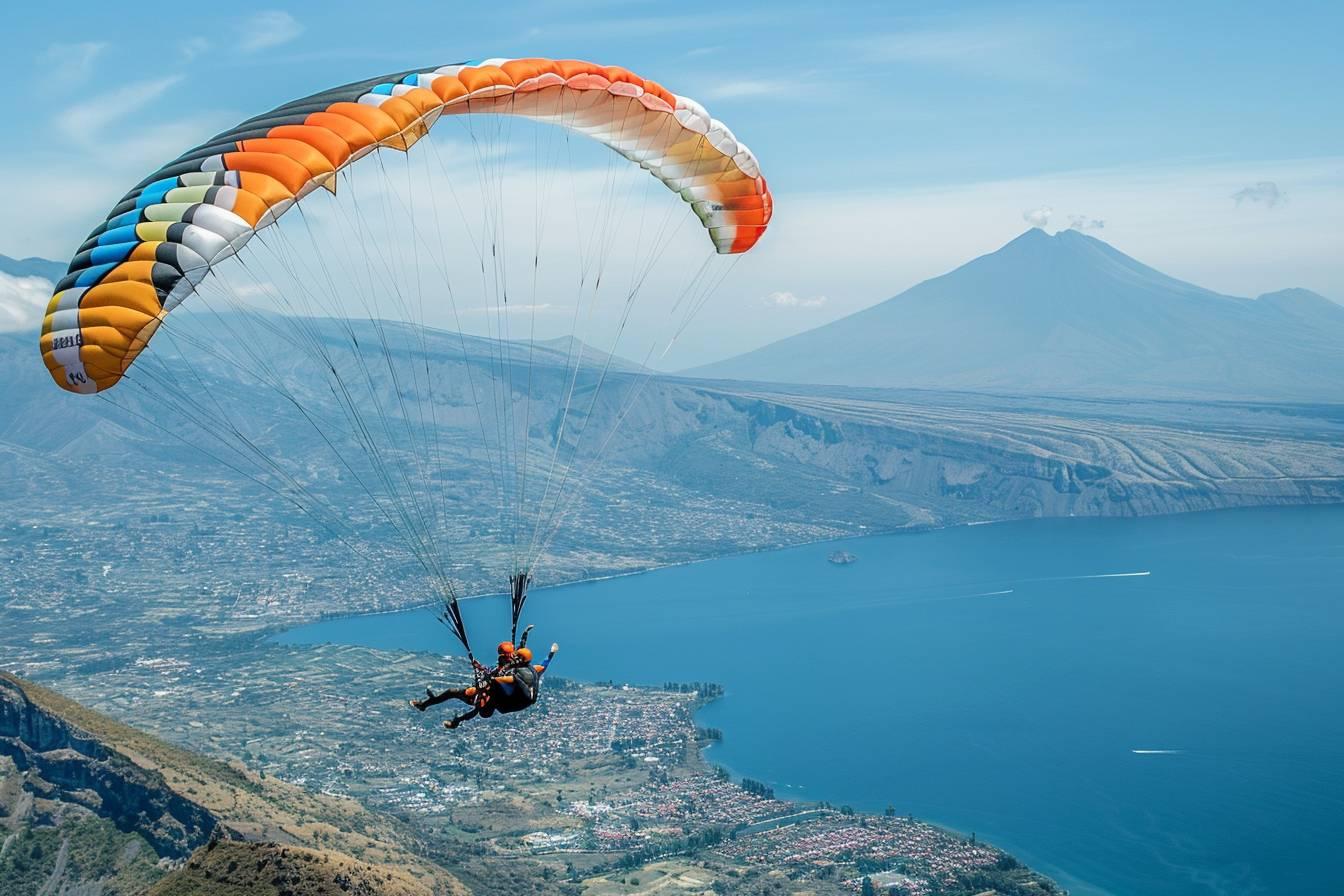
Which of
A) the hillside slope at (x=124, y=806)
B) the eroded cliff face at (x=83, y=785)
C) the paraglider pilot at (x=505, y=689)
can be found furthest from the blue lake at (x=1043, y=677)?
the paraglider pilot at (x=505, y=689)

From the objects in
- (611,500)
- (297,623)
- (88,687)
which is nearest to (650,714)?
(88,687)

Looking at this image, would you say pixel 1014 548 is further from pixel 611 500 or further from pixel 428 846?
pixel 428 846

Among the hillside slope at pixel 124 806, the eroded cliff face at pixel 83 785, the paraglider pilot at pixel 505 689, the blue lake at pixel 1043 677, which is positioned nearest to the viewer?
the paraglider pilot at pixel 505 689

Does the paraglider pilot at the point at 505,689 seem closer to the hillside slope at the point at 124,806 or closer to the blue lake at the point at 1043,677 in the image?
the hillside slope at the point at 124,806

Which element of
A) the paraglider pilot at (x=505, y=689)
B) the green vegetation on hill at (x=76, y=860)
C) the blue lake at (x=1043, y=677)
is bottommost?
the blue lake at (x=1043, y=677)

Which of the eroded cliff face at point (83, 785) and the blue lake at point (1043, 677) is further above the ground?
the eroded cliff face at point (83, 785)

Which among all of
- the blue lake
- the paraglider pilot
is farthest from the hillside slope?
the blue lake
